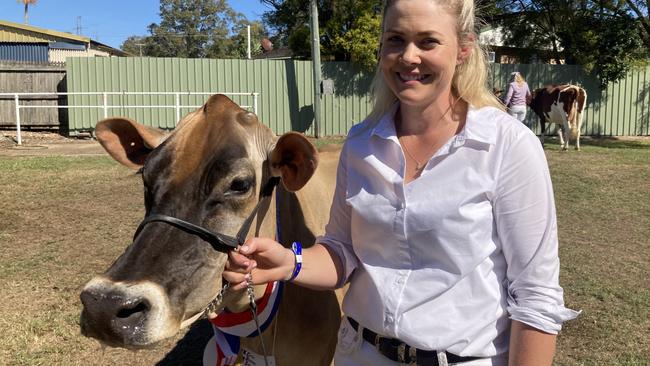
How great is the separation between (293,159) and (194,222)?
1.65 feet

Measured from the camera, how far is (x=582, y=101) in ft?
48.6

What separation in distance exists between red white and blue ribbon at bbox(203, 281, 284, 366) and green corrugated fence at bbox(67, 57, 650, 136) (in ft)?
45.6

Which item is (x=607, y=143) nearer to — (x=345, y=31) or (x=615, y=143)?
(x=615, y=143)

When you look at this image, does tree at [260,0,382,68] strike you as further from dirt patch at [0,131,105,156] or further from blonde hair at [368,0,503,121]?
blonde hair at [368,0,503,121]

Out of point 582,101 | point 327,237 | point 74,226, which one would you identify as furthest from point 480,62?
point 582,101

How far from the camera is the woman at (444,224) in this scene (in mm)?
1639

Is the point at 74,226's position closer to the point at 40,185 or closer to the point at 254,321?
the point at 40,185

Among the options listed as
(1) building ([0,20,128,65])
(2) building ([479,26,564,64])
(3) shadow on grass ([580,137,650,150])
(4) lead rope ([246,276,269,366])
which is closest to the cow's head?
(4) lead rope ([246,276,269,366])

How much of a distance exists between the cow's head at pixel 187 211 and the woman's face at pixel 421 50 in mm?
457

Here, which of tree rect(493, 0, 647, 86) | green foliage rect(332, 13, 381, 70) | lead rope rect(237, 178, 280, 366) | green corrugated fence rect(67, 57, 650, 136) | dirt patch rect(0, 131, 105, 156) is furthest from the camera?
tree rect(493, 0, 647, 86)

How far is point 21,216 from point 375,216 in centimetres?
660

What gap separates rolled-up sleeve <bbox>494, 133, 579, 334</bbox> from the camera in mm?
1622

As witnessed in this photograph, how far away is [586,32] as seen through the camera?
1889 cm

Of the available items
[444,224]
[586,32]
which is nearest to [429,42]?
[444,224]
